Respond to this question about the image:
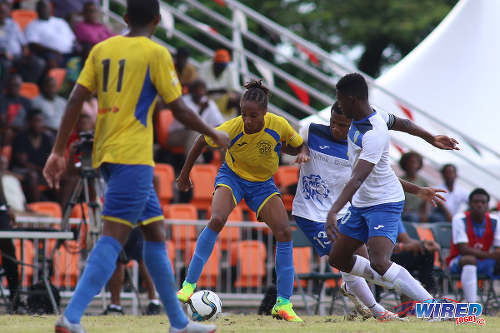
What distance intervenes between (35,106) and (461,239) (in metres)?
6.95

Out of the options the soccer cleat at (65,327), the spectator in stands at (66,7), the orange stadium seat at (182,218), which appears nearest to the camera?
the soccer cleat at (65,327)

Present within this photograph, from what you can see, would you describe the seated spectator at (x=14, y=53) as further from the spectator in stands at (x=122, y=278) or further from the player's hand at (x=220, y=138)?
the player's hand at (x=220, y=138)

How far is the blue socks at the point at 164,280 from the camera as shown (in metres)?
5.59

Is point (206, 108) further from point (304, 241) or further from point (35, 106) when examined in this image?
point (304, 241)

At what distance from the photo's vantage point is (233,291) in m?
12.6

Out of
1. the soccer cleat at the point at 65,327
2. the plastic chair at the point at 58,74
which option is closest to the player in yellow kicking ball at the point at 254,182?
the soccer cleat at the point at 65,327

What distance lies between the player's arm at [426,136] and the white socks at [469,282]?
429cm

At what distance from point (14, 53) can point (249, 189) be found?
8.00 m

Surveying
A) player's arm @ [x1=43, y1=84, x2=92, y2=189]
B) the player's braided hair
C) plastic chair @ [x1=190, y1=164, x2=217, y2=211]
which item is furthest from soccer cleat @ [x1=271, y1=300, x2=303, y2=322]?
plastic chair @ [x1=190, y1=164, x2=217, y2=211]

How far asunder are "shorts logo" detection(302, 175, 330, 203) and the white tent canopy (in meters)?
7.03

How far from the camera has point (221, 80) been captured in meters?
15.4

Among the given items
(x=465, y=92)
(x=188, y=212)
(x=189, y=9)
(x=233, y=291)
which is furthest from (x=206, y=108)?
(x=189, y=9)

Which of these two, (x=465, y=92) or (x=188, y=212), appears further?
(x=465, y=92)

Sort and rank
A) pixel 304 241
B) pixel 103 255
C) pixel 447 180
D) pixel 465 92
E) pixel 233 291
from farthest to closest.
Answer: pixel 465 92
pixel 447 180
pixel 233 291
pixel 304 241
pixel 103 255
